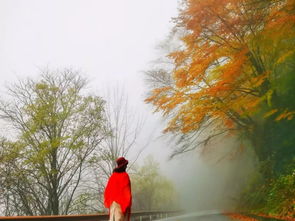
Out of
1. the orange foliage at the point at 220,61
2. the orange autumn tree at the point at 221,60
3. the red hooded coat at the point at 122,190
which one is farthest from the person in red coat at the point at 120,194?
the orange foliage at the point at 220,61

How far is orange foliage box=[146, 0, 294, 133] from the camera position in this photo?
1377 cm

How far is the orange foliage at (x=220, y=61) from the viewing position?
1377 centimetres

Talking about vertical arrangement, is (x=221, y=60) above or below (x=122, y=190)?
above

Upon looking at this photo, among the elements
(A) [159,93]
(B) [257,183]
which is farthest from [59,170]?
(B) [257,183]

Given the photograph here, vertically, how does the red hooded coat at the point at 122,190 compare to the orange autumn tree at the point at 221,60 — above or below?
below

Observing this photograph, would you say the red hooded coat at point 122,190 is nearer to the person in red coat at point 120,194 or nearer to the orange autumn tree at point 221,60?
the person in red coat at point 120,194

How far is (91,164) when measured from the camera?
23172mm

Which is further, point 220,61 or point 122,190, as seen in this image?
point 220,61

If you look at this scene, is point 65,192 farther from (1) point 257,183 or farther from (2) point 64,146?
(1) point 257,183

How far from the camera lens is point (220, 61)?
54.9 feet

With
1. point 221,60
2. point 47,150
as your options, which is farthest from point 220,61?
point 47,150

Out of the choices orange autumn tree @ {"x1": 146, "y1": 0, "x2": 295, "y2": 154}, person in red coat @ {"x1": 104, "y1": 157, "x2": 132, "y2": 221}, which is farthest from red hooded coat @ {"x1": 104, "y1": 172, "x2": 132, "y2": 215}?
orange autumn tree @ {"x1": 146, "y1": 0, "x2": 295, "y2": 154}

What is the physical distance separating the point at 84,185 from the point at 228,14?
16.1m

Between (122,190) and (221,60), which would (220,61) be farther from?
(122,190)
